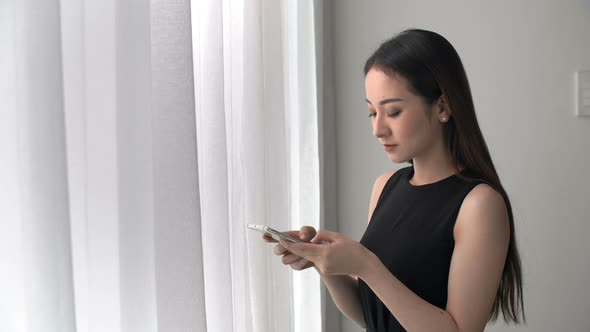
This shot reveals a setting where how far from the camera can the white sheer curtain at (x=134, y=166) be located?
65cm

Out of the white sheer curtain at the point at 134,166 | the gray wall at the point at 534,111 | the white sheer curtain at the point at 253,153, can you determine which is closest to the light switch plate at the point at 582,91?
the gray wall at the point at 534,111

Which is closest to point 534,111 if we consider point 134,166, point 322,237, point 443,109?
point 443,109

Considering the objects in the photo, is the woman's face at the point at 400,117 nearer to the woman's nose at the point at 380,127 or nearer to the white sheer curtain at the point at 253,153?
the woman's nose at the point at 380,127

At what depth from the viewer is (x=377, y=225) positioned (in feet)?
3.44

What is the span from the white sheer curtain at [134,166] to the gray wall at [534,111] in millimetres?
595

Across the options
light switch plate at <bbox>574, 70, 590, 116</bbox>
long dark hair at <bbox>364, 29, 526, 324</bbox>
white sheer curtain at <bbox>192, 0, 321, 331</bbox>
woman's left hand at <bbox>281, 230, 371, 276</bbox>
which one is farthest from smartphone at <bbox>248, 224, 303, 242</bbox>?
light switch plate at <bbox>574, 70, 590, 116</bbox>

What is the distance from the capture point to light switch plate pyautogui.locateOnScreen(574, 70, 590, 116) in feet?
5.00

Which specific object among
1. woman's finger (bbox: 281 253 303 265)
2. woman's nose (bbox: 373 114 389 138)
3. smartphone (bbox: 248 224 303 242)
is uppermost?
woman's nose (bbox: 373 114 389 138)

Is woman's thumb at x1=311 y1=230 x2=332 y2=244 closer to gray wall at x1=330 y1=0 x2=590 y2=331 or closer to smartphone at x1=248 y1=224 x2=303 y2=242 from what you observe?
smartphone at x1=248 y1=224 x2=303 y2=242

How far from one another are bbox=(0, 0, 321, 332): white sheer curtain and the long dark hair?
321 millimetres

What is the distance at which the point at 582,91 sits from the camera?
5.01 feet

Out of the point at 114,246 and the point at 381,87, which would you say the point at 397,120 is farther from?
the point at 114,246

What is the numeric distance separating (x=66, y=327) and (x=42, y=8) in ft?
1.26

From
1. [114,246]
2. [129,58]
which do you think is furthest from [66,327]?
[129,58]
